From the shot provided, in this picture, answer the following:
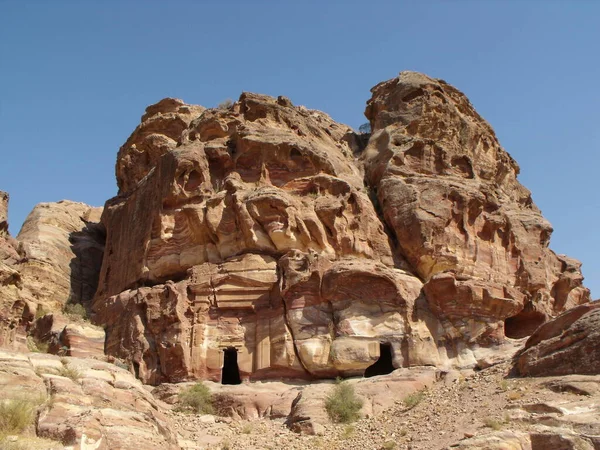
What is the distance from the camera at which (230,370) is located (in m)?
34.7

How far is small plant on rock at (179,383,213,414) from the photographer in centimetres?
2812

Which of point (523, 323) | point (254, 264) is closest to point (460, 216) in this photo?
point (523, 323)

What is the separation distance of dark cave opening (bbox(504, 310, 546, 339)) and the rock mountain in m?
0.07

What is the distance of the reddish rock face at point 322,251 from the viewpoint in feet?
104

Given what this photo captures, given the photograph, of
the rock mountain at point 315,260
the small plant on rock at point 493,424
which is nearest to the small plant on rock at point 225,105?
the rock mountain at point 315,260

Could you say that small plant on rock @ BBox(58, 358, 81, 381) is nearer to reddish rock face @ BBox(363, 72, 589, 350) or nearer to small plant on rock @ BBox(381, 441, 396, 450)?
small plant on rock @ BBox(381, 441, 396, 450)

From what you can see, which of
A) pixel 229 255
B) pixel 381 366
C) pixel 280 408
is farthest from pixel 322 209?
pixel 280 408

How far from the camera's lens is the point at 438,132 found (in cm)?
4091

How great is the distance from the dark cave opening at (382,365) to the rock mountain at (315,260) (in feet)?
0.32

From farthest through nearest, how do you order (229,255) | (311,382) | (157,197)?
1. (157,197)
2. (229,255)
3. (311,382)

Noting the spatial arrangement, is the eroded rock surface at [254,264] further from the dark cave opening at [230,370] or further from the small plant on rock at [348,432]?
the small plant on rock at [348,432]

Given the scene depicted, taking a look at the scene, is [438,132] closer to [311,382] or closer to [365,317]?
[365,317]

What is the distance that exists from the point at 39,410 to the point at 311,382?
15470mm

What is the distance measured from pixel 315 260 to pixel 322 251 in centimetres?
170
